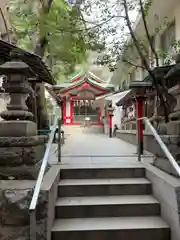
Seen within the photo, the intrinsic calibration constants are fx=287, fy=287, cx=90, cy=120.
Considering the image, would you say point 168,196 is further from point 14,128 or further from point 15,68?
point 15,68

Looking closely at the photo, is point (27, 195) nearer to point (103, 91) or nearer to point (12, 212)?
point (12, 212)

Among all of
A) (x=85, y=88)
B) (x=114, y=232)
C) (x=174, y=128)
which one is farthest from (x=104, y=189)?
(x=85, y=88)

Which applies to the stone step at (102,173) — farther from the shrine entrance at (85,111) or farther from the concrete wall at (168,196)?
the shrine entrance at (85,111)

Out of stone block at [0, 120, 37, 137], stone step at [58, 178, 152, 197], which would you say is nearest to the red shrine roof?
Answer: stone step at [58, 178, 152, 197]

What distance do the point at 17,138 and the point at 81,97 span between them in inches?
916

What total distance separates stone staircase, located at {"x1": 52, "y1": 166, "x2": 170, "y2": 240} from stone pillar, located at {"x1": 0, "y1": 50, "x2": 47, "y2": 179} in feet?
2.35

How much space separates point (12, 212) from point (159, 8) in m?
10.6

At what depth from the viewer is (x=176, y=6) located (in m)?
11.1

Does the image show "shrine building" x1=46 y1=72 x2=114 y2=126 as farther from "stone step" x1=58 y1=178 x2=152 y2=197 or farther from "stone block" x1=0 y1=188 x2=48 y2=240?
"stone block" x1=0 y1=188 x2=48 y2=240

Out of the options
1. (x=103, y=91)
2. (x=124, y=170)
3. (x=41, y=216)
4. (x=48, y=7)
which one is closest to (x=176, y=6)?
(x=48, y=7)

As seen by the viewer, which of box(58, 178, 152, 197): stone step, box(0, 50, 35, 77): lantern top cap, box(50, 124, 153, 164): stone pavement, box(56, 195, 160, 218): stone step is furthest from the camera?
box(50, 124, 153, 164): stone pavement

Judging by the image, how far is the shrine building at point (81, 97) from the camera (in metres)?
26.3

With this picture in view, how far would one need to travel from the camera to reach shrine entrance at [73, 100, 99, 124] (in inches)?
1123

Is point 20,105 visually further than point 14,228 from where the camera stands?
Yes
